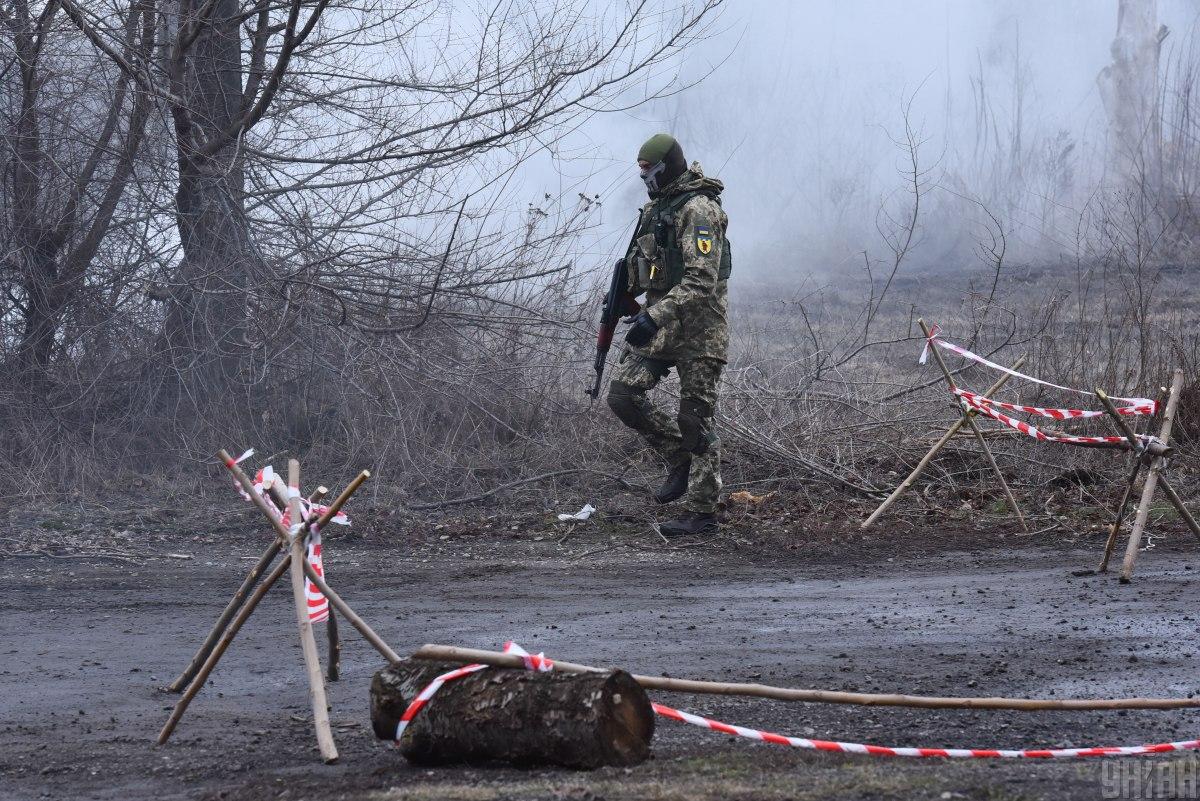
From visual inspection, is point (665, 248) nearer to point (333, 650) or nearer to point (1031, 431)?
point (1031, 431)

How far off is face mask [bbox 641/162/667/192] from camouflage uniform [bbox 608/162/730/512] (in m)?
0.09

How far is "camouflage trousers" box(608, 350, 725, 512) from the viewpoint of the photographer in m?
7.78

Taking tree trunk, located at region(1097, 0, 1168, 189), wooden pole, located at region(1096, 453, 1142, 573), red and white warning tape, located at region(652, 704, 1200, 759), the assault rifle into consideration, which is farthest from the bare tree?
tree trunk, located at region(1097, 0, 1168, 189)

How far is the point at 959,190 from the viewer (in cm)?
2269

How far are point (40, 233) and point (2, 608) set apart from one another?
508 cm

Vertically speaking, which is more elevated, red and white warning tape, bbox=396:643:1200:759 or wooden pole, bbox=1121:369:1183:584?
wooden pole, bbox=1121:369:1183:584

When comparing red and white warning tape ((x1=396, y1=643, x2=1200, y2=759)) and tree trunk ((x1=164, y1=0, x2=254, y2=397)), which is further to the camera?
tree trunk ((x1=164, y1=0, x2=254, y2=397))

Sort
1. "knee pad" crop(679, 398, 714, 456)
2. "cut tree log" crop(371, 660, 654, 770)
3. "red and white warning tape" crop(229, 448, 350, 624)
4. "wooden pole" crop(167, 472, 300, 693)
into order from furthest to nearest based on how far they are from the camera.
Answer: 1. "knee pad" crop(679, 398, 714, 456)
2. "wooden pole" crop(167, 472, 300, 693)
3. "red and white warning tape" crop(229, 448, 350, 624)
4. "cut tree log" crop(371, 660, 654, 770)

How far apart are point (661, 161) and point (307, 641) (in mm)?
4801

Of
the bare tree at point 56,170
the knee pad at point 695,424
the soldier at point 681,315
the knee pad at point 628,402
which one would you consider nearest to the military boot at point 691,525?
the soldier at point 681,315

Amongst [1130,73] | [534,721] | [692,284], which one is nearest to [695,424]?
[692,284]

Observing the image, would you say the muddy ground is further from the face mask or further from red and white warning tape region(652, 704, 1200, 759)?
the face mask

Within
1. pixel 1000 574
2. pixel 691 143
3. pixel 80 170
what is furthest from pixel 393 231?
pixel 691 143

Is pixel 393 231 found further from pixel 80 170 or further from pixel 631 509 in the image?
pixel 631 509
